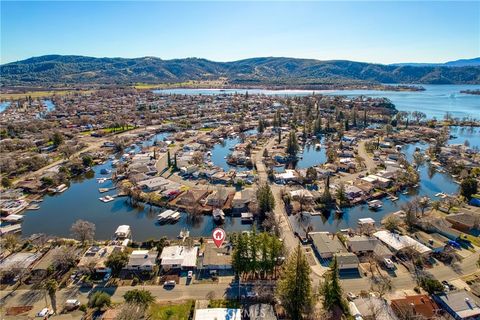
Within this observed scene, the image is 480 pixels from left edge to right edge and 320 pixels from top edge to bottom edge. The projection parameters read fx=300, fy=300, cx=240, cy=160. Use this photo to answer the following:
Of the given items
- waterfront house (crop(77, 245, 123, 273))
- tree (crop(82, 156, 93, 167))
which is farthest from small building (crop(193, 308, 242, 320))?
tree (crop(82, 156, 93, 167))

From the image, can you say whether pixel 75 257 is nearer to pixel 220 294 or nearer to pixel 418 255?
pixel 220 294

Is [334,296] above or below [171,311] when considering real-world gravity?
above

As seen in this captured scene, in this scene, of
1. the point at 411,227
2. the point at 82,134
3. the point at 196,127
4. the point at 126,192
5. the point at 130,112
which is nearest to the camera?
the point at 411,227

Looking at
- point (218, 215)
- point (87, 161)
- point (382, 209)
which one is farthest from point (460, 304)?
point (87, 161)

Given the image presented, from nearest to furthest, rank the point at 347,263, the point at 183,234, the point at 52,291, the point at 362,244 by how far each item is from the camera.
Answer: the point at 52,291
the point at 347,263
the point at 362,244
the point at 183,234

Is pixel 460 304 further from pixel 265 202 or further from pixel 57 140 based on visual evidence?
pixel 57 140

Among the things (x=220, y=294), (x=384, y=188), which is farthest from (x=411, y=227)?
(x=220, y=294)

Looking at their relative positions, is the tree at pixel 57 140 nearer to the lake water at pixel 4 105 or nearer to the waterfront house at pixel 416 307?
the waterfront house at pixel 416 307
